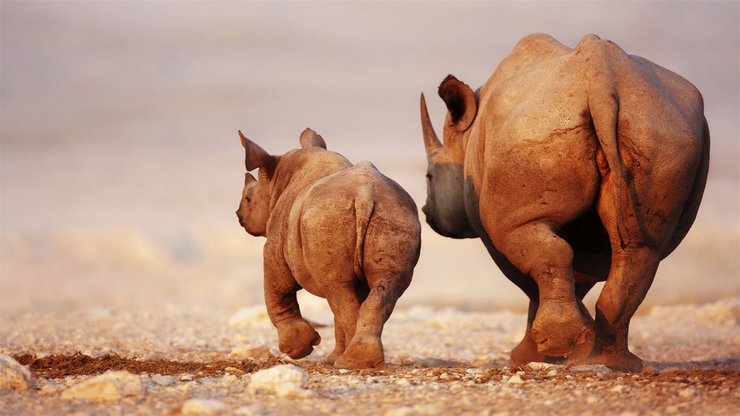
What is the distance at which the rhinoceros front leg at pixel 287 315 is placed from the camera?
1093cm

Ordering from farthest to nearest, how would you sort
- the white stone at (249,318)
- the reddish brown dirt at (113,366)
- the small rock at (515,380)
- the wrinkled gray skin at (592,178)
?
the white stone at (249,318) < the wrinkled gray skin at (592,178) < the reddish brown dirt at (113,366) < the small rock at (515,380)

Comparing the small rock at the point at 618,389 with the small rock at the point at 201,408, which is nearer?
the small rock at the point at 201,408

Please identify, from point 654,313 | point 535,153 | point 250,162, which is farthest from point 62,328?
point 654,313

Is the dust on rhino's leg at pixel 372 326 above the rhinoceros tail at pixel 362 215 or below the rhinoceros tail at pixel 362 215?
below

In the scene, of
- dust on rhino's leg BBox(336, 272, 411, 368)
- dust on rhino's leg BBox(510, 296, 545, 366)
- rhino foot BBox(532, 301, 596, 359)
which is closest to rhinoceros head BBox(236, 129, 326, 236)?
dust on rhino's leg BBox(336, 272, 411, 368)

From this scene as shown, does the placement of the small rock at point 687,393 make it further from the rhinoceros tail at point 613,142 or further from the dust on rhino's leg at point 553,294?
the rhinoceros tail at point 613,142

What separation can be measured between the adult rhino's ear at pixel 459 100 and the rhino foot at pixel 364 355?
302 cm

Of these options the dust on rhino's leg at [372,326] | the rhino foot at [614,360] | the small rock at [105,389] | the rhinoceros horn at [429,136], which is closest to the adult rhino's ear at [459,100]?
the rhinoceros horn at [429,136]

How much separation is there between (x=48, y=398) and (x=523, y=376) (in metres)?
3.21

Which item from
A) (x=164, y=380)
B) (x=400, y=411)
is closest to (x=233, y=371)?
(x=164, y=380)

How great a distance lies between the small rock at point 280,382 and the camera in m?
7.37

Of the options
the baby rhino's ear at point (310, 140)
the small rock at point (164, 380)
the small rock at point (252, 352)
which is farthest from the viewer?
the small rock at point (252, 352)

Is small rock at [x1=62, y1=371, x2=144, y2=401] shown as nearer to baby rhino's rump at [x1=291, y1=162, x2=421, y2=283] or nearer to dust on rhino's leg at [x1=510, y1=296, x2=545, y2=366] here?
baby rhino's rump at [x1=291, y1=162, x2=421, y2=283]

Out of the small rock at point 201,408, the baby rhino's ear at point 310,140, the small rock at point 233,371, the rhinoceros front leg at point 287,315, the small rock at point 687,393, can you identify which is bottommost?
the small rock at point 201,408
